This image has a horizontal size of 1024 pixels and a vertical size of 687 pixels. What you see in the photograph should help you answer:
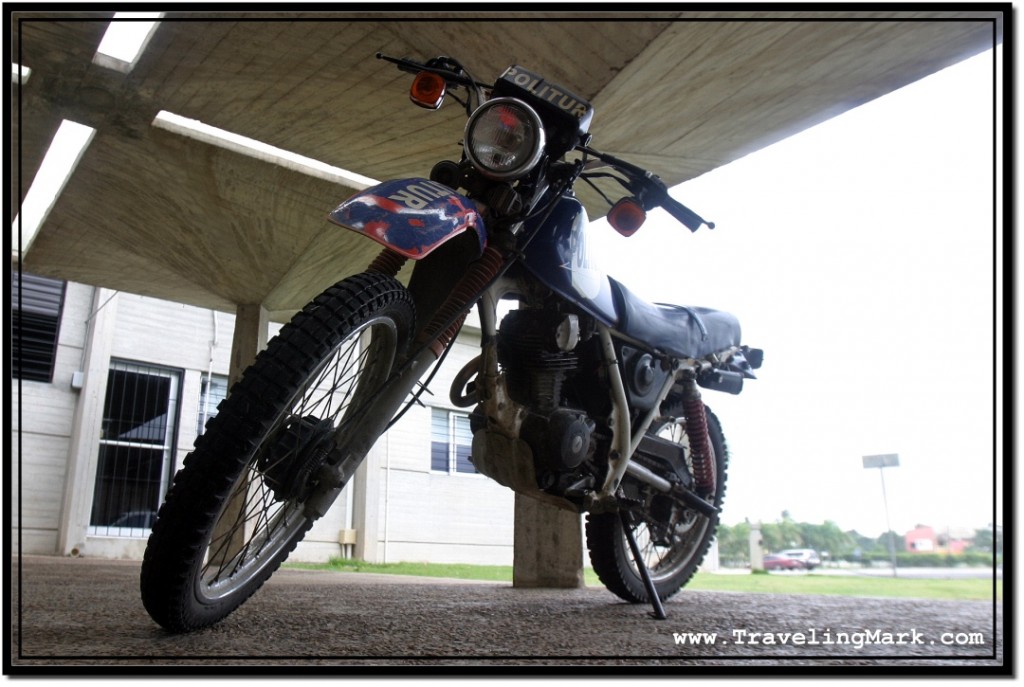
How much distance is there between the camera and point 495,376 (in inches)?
89.4

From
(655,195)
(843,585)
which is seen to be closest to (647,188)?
(655,195)

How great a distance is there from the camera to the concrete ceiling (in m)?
3.60

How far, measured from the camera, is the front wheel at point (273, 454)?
1.39 metres

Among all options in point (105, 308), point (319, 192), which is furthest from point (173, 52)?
point (105, 308)

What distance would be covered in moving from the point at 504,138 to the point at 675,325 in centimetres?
121

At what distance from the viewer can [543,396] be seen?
2.36 meters

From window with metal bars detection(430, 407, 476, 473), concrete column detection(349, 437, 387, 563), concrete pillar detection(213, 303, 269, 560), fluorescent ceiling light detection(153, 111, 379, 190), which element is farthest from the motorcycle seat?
concrete column detection(349, 437, 387, 563)

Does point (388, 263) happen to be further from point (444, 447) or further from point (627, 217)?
point (444, 447)

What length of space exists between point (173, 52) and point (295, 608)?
341 cm

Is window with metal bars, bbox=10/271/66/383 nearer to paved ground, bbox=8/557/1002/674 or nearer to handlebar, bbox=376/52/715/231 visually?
paved ground, bbox=8/557/1002/674

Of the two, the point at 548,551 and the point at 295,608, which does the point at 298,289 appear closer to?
the point at 548,551

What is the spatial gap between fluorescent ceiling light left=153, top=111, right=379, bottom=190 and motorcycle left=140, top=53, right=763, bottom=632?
331 centimetres

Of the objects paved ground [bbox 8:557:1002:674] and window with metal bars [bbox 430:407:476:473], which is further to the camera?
window with metal bars [bbox 430:407:476:473]

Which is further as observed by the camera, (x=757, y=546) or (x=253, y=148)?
(x=253, y=148)
